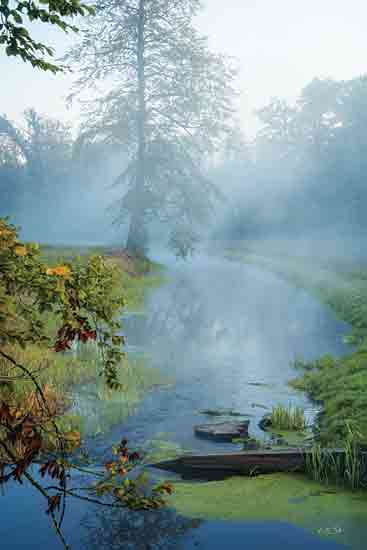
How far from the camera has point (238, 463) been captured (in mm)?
6234

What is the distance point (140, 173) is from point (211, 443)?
20502mm

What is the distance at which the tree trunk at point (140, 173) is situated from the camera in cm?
2575

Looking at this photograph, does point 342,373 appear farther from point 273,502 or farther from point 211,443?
point 273,502

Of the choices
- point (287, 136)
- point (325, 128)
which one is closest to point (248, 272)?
point (325, 128)

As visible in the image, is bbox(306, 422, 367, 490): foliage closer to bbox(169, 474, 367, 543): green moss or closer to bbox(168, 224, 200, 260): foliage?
bbox(169, 474, 367, 543): green moss

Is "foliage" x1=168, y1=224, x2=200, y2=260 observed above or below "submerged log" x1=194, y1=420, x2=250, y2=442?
above

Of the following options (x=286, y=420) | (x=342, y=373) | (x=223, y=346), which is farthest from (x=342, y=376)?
(x=223, y=346)

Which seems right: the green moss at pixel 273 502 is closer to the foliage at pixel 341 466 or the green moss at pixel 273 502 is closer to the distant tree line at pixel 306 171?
the foliage at pixel 341 466

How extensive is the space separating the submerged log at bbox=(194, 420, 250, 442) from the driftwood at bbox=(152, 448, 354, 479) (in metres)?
0.97

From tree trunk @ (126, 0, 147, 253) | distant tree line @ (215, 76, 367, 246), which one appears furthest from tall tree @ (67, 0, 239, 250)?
distant tree line @ (215, 76, 367, 246)

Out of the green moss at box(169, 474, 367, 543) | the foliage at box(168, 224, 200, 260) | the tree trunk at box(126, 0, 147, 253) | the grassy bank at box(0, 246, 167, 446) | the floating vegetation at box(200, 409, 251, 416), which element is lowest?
the green moss at box(169, 474, 367, 543)

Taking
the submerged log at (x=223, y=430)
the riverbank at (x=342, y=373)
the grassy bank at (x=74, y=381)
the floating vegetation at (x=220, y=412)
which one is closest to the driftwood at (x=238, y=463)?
the riverbank at (x=342, y=373)

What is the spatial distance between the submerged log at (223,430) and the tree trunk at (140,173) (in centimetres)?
1894

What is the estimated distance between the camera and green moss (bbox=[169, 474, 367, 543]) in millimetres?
5199
